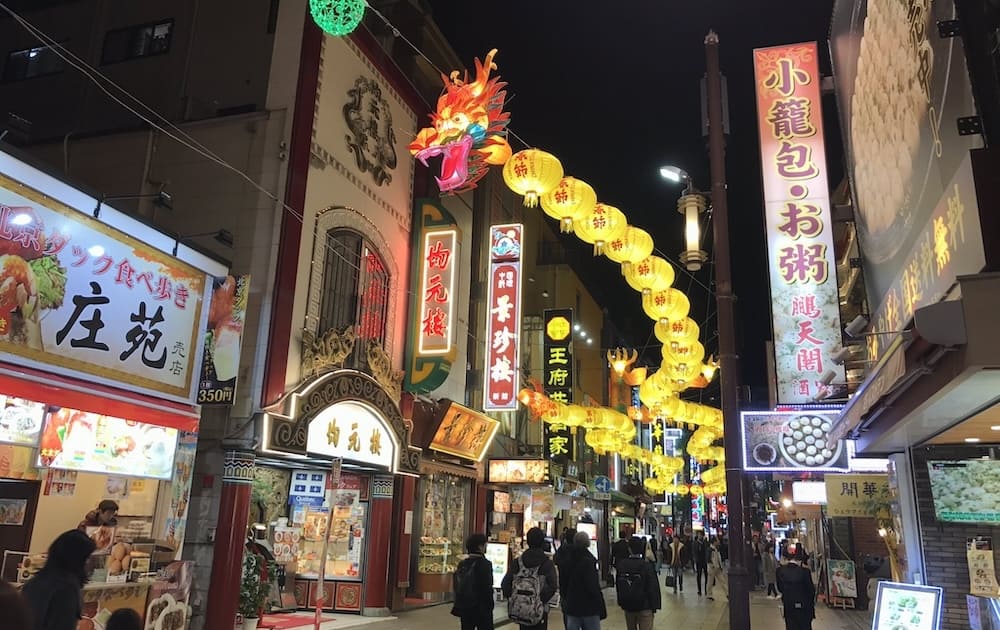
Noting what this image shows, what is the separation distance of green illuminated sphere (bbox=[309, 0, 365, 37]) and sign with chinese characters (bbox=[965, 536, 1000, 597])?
415 inches

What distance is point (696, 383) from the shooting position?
803 inches

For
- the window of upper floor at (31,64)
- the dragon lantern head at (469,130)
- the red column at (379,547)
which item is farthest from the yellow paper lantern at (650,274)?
the window of upper floor at (31,64)

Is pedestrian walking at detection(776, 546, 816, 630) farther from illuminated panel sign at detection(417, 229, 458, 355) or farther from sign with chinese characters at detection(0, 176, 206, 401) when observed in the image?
sign with chinese characters at detection(0, 176, 206, 401)

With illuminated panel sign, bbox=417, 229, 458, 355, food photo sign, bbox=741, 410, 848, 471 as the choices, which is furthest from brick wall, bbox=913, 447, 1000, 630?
illuminated panel sign, bbox=417, 229, 458, 355

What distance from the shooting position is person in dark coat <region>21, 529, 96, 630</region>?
487cm

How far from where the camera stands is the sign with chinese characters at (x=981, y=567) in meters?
9.00

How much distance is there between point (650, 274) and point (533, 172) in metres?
3.47

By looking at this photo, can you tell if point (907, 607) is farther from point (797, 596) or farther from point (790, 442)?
point (797, 596)

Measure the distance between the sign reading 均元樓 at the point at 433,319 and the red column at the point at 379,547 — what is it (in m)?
2.53

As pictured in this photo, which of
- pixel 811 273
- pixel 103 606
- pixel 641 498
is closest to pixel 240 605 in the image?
pixel 103 606

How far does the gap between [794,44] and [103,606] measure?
→ 45.6ft

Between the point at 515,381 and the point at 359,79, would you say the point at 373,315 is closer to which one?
the point at 515,381

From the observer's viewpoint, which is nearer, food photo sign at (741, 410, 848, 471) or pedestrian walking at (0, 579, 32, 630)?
pedestrian walking at (0, 579, 32, 630)

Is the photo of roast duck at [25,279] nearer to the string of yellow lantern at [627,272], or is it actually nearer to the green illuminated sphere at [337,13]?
the green illuminated sphere at [337,13]
